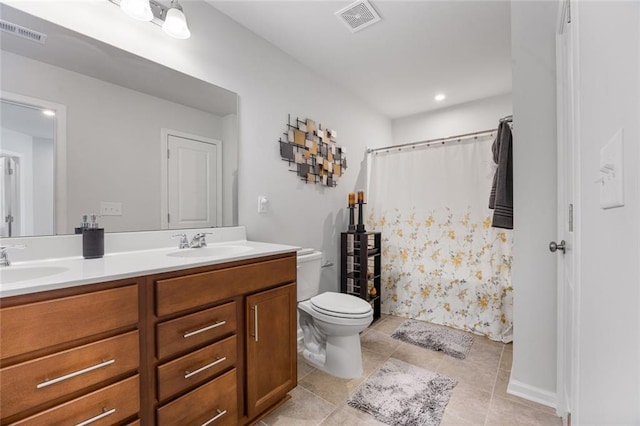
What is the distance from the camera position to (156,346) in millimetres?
985

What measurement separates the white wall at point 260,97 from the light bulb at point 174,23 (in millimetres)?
144

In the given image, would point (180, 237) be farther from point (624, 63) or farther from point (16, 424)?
point (624, 63)

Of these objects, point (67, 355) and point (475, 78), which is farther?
point (475, 78)

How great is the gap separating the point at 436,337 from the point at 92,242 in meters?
2.44

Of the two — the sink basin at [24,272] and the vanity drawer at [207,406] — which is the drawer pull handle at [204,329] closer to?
the vanity drawer at [207,406]

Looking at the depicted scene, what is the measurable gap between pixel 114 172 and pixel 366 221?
2338 millimetres

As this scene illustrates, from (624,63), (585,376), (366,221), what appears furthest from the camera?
(366,221)

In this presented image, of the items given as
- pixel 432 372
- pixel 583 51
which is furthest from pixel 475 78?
pixel 432 372

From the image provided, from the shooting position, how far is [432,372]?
72.5 inches

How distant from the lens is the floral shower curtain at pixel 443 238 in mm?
2408

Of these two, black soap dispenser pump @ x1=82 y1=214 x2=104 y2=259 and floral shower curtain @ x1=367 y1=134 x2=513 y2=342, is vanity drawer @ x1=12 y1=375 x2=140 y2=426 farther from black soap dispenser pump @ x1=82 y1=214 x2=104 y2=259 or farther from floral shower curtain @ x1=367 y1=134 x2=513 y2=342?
floral shower curtain @ x1=367 y1=134 x2=513 y2=342

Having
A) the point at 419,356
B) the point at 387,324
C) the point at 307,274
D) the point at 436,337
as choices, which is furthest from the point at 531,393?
the point at 307,274

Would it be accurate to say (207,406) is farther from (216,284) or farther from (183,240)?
(183,240)

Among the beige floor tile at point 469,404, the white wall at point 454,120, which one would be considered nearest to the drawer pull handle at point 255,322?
the beige floor tile at point 469,404
